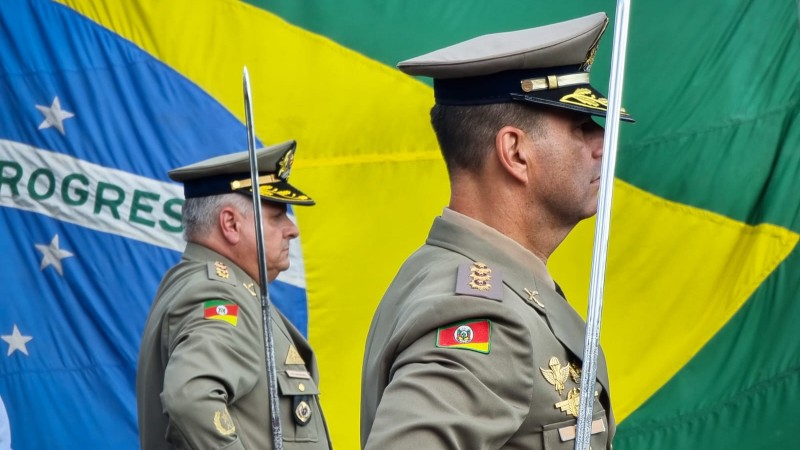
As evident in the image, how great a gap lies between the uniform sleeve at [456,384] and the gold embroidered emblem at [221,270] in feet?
7.23

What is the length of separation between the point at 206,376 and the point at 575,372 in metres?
1.91

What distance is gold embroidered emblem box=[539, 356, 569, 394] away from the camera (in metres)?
1.74

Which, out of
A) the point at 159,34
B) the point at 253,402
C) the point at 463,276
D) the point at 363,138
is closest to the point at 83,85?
the point at 159,34

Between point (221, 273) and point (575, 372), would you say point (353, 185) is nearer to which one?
point (221, 273)

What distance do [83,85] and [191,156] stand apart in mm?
555

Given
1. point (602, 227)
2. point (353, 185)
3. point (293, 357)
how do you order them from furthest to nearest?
point (353, 185)
point (293, 357)
point (602, 227)

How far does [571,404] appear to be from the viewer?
5.76 feet

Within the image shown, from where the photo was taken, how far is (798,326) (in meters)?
4.71

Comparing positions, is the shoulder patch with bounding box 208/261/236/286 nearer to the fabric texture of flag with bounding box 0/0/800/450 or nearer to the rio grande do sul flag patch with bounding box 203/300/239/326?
the rio grande do sul flag patch with bounding box 203/300/239/326

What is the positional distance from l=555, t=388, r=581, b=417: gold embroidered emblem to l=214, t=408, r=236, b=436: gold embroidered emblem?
1.90 m

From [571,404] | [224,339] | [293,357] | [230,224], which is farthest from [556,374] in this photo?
[230,224]

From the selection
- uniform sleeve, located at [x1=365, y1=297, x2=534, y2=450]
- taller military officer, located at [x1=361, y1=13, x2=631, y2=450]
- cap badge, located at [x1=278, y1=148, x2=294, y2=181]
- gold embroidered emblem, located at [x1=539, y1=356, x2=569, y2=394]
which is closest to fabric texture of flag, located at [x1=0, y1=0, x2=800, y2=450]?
cap badge, located at [x1=278, y1=148, x2=294, y2=181]

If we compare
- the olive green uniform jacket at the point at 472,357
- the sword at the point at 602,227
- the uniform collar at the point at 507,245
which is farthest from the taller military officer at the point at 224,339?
the sword at the point at 602,227

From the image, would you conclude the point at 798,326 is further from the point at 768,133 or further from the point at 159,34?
the point at 159,34
